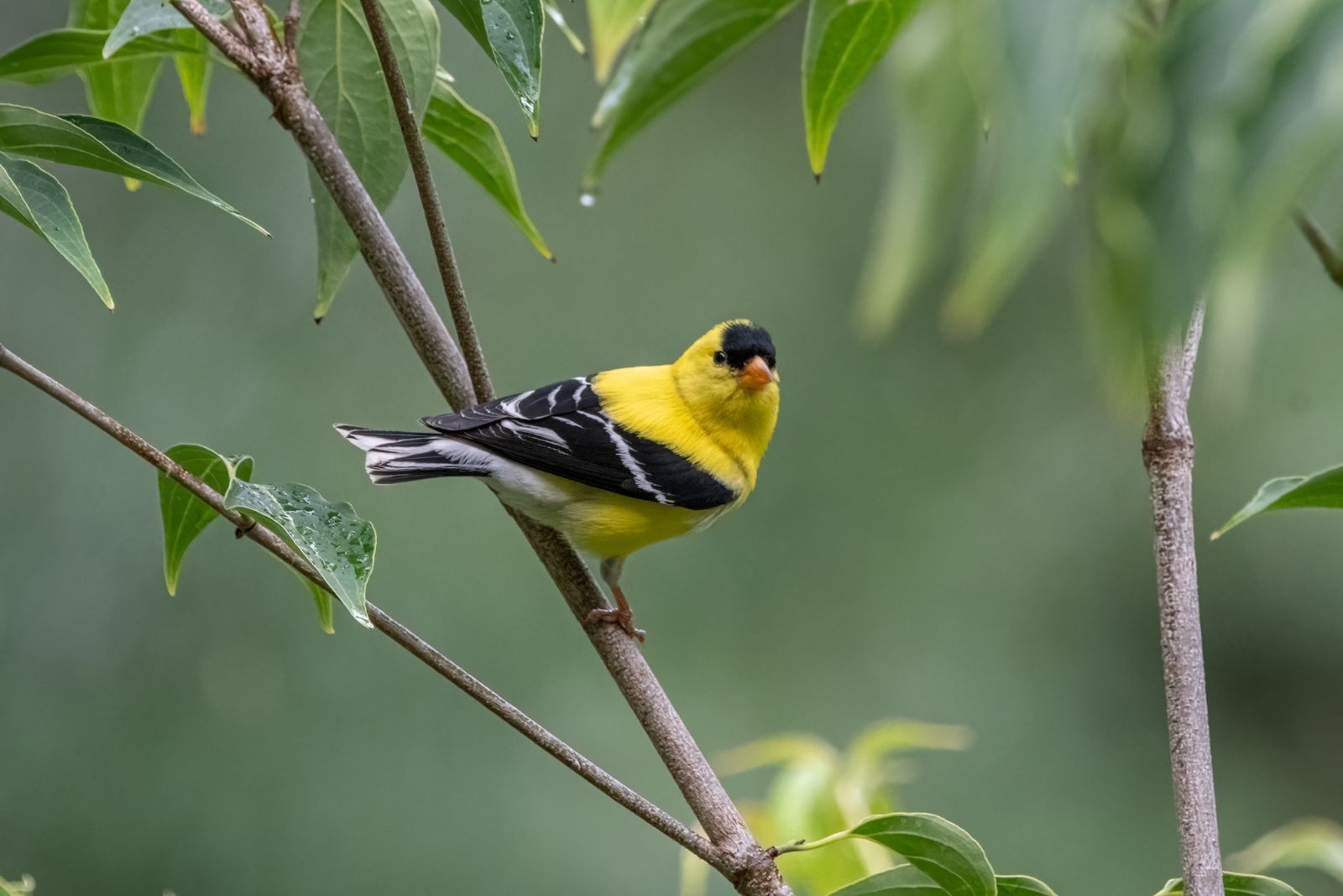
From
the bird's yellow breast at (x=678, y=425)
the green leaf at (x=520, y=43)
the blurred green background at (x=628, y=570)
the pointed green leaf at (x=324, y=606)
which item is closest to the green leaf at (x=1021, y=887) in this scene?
the pointed green leaf at (x=324, y=606)

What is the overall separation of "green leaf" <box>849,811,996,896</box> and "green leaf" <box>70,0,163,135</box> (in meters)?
1.09

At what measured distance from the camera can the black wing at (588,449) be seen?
2330 millimetres

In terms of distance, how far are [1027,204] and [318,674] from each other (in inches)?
148

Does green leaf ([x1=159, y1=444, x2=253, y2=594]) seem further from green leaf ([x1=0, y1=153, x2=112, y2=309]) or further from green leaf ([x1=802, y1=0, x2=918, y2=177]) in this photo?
green leaf ([x1=802, y1=0, x2=918, y2=177])

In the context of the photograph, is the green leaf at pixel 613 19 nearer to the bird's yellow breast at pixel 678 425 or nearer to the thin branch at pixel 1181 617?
the thin branch at pixel 1181 617

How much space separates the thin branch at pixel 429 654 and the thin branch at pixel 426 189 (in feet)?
0.94

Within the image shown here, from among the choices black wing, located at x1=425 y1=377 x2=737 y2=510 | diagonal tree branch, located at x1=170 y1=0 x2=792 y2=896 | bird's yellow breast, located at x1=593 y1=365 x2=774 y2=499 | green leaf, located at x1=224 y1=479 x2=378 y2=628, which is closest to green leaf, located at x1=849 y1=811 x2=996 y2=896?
diagonal tree branch, located at x1=170 y1=0 x2=792 y2=896

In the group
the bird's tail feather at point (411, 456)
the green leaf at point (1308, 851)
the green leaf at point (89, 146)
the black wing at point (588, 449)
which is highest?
the black wing at point (588, 449)

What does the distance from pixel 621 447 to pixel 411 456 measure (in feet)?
1.43

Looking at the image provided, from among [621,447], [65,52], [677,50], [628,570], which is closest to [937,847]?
[677,50]

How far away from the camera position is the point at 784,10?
1.07 metres

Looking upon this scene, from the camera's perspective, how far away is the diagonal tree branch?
1.19 meters

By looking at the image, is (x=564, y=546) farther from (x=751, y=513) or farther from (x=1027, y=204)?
(x=751, y=513)

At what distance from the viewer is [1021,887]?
1185 mm
